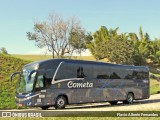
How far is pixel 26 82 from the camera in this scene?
20266 millimetres

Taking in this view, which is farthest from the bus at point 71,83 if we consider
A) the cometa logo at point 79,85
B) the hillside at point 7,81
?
the hillside at point 7,81

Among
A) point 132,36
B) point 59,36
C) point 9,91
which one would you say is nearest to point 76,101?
point 9,91

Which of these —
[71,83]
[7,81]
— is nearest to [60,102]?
[71,83]

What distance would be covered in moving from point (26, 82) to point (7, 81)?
39.5 feet

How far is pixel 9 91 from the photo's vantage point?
29.3 meters

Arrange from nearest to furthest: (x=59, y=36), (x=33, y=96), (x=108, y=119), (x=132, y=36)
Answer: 1. (x=108, y=119)
2. (x=33, y=96)
3. (x=59, y=36)
4. (x=132, y=36)

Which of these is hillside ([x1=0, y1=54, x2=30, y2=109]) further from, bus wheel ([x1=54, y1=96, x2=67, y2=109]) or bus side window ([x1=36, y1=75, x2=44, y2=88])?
bus side window ([x1=36, y1=75, x2=44, y2=88])

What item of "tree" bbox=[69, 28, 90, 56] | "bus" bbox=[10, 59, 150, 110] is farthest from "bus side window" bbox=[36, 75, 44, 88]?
"tree" bbox=[69, 28, 90, 56]

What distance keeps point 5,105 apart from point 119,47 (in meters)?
43.3

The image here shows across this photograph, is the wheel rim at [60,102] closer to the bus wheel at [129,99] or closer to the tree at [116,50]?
the bus wheel at [129,99]

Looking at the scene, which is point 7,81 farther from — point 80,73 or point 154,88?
point 154,88

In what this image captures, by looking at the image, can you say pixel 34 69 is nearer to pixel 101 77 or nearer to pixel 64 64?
pixel 64 64

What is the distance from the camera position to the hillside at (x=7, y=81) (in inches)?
1038

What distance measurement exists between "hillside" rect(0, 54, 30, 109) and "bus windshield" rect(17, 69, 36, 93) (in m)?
5.11
